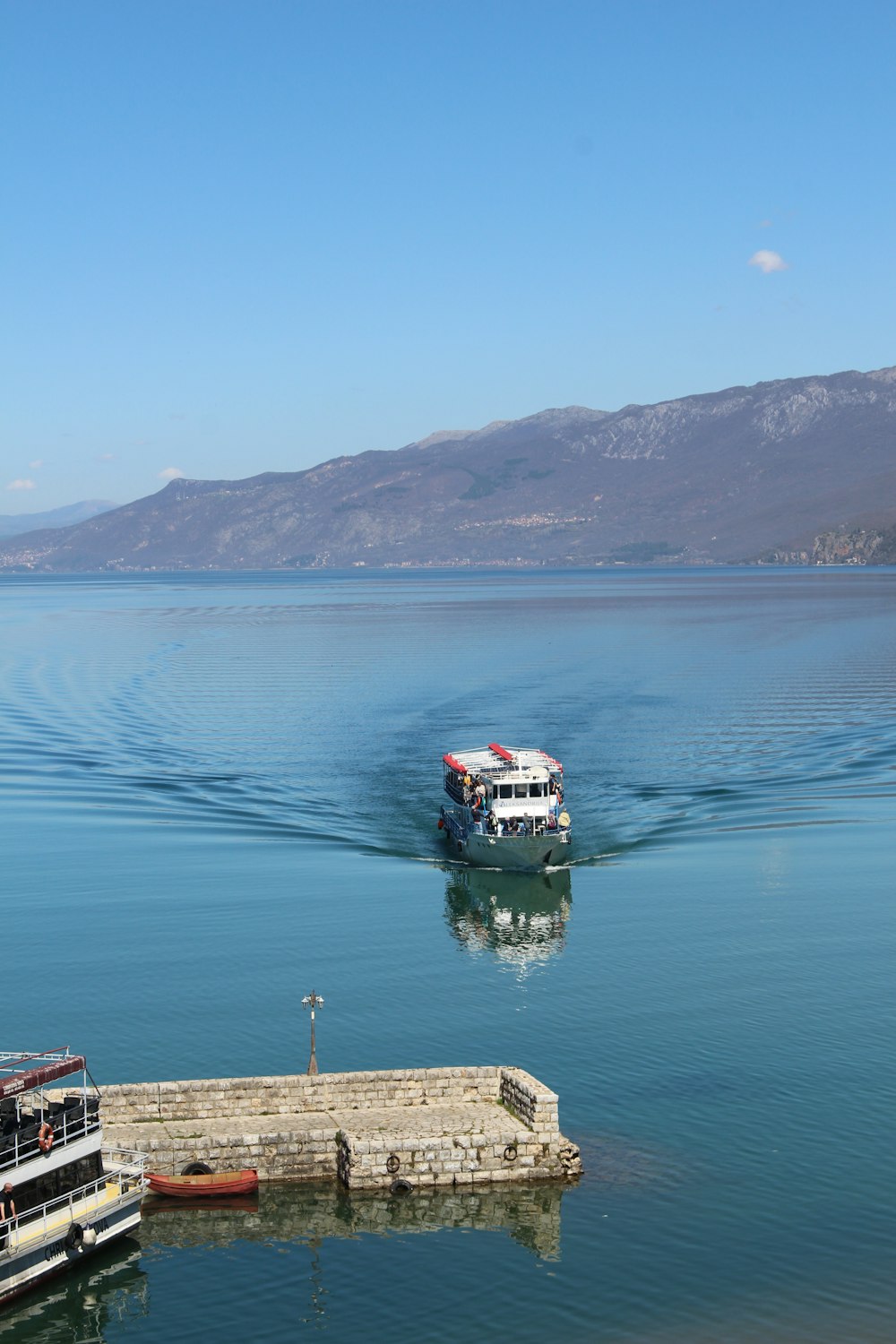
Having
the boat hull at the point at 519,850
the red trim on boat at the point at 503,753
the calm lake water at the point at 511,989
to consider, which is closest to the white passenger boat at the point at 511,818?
the boat hull at the point at 519,850

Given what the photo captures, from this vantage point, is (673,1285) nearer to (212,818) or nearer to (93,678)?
(212,818)

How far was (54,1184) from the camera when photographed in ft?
133

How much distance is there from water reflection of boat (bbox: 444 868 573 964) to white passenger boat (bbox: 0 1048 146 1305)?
2941 centimetres

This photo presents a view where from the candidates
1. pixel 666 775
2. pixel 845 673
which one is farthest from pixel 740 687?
pixel 666 775

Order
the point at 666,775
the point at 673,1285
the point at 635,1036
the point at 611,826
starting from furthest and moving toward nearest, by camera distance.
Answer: the point at 666,775 < the point at 611,826 < the point at 635,1036 < the point at 673,1285

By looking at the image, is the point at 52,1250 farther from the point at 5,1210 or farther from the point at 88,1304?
the point at 5,1210

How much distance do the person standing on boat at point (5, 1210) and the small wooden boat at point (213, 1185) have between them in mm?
4595

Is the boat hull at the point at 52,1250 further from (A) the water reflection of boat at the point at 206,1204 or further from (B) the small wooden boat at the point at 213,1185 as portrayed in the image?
(B) the small wooden boat at the point at 213,1185

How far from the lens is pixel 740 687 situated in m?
158

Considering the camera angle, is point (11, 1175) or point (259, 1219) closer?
point (11, 1175)

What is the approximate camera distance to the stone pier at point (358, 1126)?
4278 centimetres

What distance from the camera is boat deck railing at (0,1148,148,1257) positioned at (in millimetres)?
39062

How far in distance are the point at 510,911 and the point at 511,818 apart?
9.51m

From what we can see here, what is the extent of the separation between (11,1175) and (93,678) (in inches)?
5336
